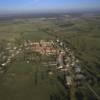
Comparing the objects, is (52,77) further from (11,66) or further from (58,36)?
(58,36)

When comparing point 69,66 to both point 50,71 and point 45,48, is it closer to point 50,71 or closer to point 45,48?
point 50,71

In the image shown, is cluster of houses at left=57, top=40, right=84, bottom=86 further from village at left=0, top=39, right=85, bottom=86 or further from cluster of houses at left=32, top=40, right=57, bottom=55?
cluster of houses at left=32, top=40, right=57, bottom=55

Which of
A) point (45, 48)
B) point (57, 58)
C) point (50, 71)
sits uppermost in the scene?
point (45, 48)

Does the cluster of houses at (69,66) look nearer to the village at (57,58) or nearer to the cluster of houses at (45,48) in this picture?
the village at (57,58)

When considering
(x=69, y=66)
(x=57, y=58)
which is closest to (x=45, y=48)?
(x=57, y=58)

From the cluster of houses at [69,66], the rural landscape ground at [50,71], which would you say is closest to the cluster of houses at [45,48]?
the rural landscape ground at [50,71]

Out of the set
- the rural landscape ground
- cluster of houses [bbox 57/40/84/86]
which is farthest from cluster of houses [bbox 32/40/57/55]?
cluster of houses [bbox 57/40/84/86]

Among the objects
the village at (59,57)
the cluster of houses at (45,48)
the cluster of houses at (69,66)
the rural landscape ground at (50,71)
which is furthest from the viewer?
the cluster of houses at (45,48)

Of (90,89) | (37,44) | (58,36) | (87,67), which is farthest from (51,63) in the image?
(58,36)
